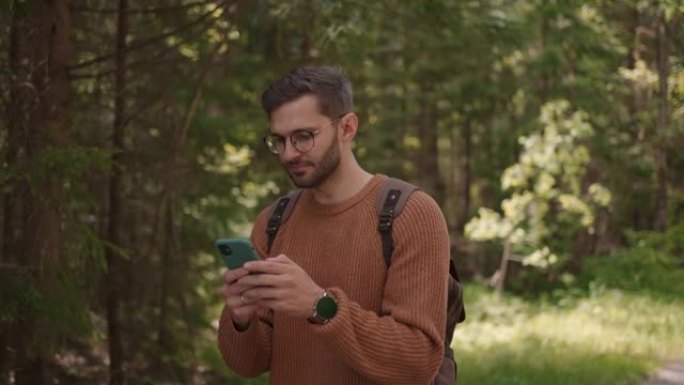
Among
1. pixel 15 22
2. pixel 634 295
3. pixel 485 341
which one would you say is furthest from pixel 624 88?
pixel 15 22

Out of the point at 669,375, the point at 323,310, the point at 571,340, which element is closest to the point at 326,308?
the point at 323,310

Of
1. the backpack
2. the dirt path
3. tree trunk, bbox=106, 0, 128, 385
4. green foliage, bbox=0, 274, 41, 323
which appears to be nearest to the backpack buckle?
the backpack

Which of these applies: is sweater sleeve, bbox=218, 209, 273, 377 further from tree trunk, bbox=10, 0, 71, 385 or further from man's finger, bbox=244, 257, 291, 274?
tree trunk, bbox=10, 0, 71, 385

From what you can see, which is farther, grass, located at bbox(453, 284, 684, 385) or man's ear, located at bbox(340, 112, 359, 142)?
grass, located at bbox(453, 284, 684, 385)

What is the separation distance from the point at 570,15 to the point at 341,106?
14.0m

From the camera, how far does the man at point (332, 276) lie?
2.60 m

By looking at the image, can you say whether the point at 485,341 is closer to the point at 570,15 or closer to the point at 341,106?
the point at 570,15

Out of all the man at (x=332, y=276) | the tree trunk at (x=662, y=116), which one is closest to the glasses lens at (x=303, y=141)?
the man at (x=332, y=276)

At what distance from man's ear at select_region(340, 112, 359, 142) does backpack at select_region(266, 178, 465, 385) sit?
199mm

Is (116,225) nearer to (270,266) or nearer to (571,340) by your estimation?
(571,340)

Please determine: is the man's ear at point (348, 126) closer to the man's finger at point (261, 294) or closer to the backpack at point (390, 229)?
the backpack at point (390, 229)

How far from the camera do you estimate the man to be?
260cm

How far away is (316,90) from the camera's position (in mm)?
2854

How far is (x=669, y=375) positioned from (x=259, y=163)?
244 inches
